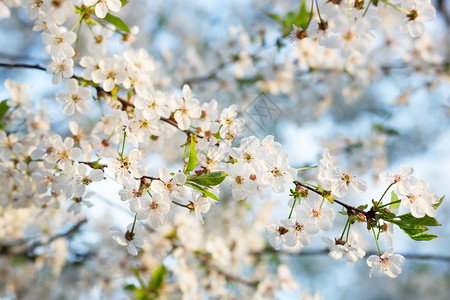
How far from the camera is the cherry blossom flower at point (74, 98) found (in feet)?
4.03

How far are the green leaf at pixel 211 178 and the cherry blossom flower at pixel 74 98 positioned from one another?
499 mm

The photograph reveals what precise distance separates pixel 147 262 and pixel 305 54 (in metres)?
1.54

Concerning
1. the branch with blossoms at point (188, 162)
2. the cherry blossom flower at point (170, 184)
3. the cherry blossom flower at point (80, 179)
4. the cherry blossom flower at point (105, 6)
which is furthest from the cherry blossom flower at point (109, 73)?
the cherry blossom flower at point (170, 184)

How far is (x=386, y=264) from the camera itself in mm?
1025

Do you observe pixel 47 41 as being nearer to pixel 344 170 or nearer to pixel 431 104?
pixel 344 170

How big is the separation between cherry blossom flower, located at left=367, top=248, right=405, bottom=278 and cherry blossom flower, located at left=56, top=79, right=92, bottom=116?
0.97m

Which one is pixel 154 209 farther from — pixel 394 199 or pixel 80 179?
pixel 394 199

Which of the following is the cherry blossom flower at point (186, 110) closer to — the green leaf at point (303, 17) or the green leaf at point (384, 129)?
the green leaf at point (303, 17)

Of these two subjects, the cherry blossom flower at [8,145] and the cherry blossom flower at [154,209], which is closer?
the cherry blossom flower at [154,209]

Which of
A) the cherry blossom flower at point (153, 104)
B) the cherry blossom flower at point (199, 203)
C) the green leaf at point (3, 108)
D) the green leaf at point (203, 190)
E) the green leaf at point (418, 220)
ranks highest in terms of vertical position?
the cherry blossom flower at point (153, 104)

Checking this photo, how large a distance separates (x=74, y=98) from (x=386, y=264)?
106cm

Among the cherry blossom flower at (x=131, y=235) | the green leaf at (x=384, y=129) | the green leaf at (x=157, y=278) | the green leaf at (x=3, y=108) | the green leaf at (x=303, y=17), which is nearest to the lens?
the cherry blossom flower at (x=131, y=235)

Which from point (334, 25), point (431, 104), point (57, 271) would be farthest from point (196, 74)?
point (431, 104)

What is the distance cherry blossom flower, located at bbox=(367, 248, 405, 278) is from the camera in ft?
3.32
